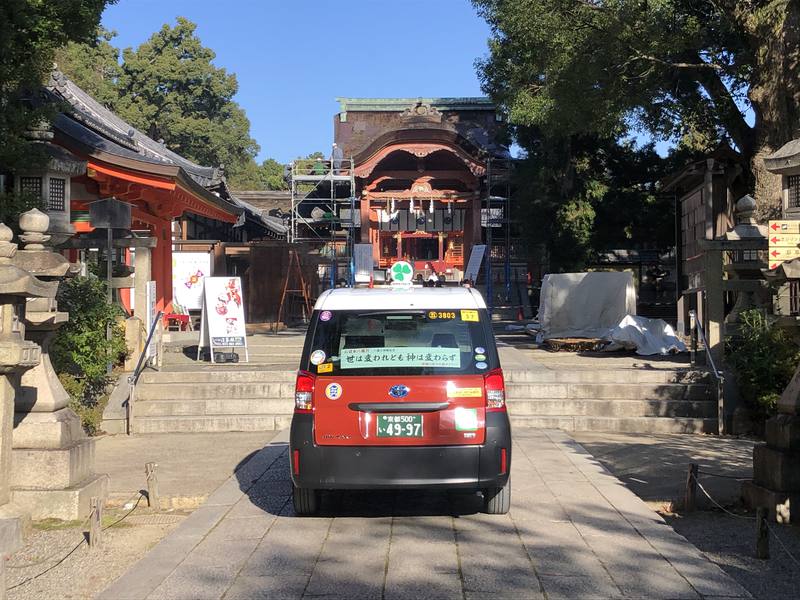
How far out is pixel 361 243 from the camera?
89.8 ft

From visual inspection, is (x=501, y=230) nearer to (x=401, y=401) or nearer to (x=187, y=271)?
(x=187, y=271)

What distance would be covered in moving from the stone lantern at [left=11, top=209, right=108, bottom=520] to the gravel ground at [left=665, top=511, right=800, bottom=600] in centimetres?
502

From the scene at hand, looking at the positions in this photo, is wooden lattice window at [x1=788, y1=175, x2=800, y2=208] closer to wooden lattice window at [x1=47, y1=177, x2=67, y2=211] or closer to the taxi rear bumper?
the taxi rear bumper

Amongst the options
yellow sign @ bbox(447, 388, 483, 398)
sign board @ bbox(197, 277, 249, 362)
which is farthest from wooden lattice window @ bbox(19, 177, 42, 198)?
yellow sign @ bbox(447, 388, 483, 398)

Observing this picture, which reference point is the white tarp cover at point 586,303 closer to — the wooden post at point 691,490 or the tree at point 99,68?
the wooden post at point 691,490

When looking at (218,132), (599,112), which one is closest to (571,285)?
(599,112)

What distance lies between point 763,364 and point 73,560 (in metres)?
8.77

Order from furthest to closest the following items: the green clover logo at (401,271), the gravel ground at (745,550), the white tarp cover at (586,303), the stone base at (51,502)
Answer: the white tarp cover at (586,303)
the green clover logo at (401,271)
the stone base at (51,502)
the gravel ground at (745,550)

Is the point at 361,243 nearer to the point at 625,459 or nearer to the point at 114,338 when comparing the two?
the point at 114,338

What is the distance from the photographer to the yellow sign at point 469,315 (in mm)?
5852

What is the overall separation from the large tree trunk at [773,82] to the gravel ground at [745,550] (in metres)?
8.07

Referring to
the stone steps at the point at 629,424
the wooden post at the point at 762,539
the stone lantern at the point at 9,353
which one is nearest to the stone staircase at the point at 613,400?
the stone steps at the point at 629,424

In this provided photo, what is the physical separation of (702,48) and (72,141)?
11.8m

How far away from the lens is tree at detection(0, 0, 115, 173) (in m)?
8.30
